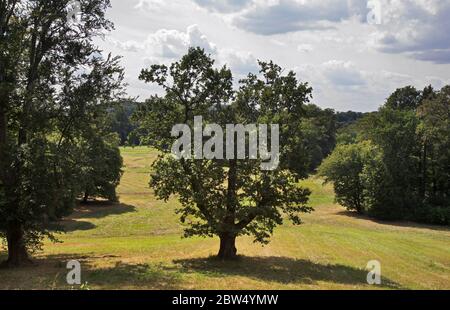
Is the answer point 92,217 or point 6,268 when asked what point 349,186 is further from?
point 6,268

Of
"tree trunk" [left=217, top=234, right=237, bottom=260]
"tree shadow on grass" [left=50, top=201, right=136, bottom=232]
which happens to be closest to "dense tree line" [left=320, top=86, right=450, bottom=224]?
"tree shadow on grass" [left=50, top=201, right=136, bottom=232]

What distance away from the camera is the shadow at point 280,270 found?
2092 centimetres

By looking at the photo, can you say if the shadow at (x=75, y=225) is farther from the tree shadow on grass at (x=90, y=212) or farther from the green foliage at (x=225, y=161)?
the green foliage at (x=225, y=161)

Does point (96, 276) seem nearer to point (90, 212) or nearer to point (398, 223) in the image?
point (90, 212)

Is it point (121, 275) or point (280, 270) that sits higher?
point (121, 275)

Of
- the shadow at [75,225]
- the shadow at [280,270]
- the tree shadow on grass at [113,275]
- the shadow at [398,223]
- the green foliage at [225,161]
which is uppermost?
the green foliage at [225,161]

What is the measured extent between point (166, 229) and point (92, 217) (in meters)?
12.1

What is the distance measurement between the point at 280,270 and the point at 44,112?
13360 millimetres

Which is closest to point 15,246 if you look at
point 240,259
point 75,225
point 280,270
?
point 240,259

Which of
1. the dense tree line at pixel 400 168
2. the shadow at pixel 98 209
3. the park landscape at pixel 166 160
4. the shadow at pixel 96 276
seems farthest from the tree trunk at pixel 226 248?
the dense tree line at pixel 400 168

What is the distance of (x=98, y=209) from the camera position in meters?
62.9

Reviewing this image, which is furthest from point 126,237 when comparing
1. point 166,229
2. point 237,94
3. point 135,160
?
point 135,160

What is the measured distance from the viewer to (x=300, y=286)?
18.7 metres

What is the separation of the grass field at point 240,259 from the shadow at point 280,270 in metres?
0.05
